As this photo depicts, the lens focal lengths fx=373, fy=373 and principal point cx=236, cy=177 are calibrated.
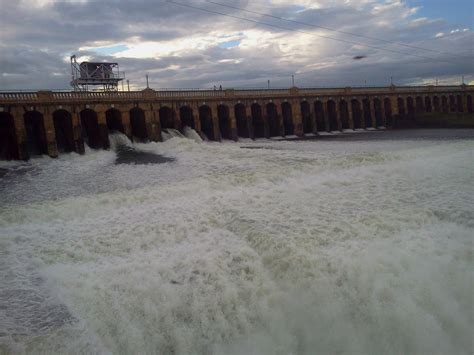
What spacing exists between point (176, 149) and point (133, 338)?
19953 mm

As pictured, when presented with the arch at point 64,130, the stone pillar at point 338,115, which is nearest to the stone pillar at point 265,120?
the stone pillar at point 338,115

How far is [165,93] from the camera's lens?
3175cm

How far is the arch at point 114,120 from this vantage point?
1148 inches

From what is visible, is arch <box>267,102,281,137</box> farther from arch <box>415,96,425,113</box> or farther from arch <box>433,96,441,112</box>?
arch <box>433,96,441,112</box>

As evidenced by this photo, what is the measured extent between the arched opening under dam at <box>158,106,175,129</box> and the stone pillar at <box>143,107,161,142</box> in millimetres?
2457

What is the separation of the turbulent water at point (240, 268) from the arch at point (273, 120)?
2727cm

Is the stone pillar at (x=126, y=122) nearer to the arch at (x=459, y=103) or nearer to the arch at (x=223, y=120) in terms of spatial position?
the arch at (x=223, y=120)

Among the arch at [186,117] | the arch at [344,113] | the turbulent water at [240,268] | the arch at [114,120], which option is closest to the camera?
the turbulent water at [240,268]

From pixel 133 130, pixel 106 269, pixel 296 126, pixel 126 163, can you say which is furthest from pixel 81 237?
pixel 296 126

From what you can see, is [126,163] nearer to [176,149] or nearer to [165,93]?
[176,149]

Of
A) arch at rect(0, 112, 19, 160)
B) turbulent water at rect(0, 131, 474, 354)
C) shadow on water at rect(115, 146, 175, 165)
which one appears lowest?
turbulent water at rect(0, 131, 474, 354)

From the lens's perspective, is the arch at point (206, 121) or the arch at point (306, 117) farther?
the arch at point (306, 117)

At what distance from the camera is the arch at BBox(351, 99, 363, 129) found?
1895 inches

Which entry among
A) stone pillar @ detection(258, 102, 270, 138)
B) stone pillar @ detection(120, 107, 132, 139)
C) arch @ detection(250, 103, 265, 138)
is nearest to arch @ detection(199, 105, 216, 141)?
arch @ detection(250, 103, 265, 138)
